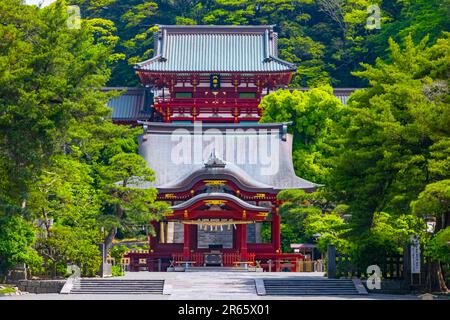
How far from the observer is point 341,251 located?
3562 centimetres

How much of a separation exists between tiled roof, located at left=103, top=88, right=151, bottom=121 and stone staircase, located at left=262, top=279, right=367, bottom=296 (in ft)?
98.9

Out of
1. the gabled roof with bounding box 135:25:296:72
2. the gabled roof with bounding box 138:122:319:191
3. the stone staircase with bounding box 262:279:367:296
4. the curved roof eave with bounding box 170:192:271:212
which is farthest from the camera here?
the gabled roof with bounding box 135:25:296:72

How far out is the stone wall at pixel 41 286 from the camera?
33.2m

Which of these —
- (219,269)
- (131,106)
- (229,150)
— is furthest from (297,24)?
(219,269)

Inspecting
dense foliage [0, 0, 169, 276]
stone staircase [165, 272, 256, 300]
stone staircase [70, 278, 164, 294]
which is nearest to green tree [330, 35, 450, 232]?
stone staircase [165, 272, 256, 300]

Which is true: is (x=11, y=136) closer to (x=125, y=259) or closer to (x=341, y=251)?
(x=341, y=251)

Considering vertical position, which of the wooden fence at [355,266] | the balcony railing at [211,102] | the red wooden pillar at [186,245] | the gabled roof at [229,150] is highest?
the balcony railing at [211,102]

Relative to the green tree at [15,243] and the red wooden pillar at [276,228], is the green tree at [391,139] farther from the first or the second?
the red wooden pillar at [276,228]

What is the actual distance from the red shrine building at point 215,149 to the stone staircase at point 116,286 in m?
9.96

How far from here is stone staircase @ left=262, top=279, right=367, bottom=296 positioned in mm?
31891

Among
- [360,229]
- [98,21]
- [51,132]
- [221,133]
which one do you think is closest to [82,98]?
[51,132]

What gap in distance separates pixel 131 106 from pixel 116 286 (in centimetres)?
3190

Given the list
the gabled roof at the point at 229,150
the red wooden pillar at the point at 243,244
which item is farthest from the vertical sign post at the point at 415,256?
the gabled roof at the point at 229,150

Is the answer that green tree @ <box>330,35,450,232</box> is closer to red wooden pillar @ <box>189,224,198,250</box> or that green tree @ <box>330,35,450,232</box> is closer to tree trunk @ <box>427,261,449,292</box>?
tree trunk @ <box>427,261,449,292</box>
